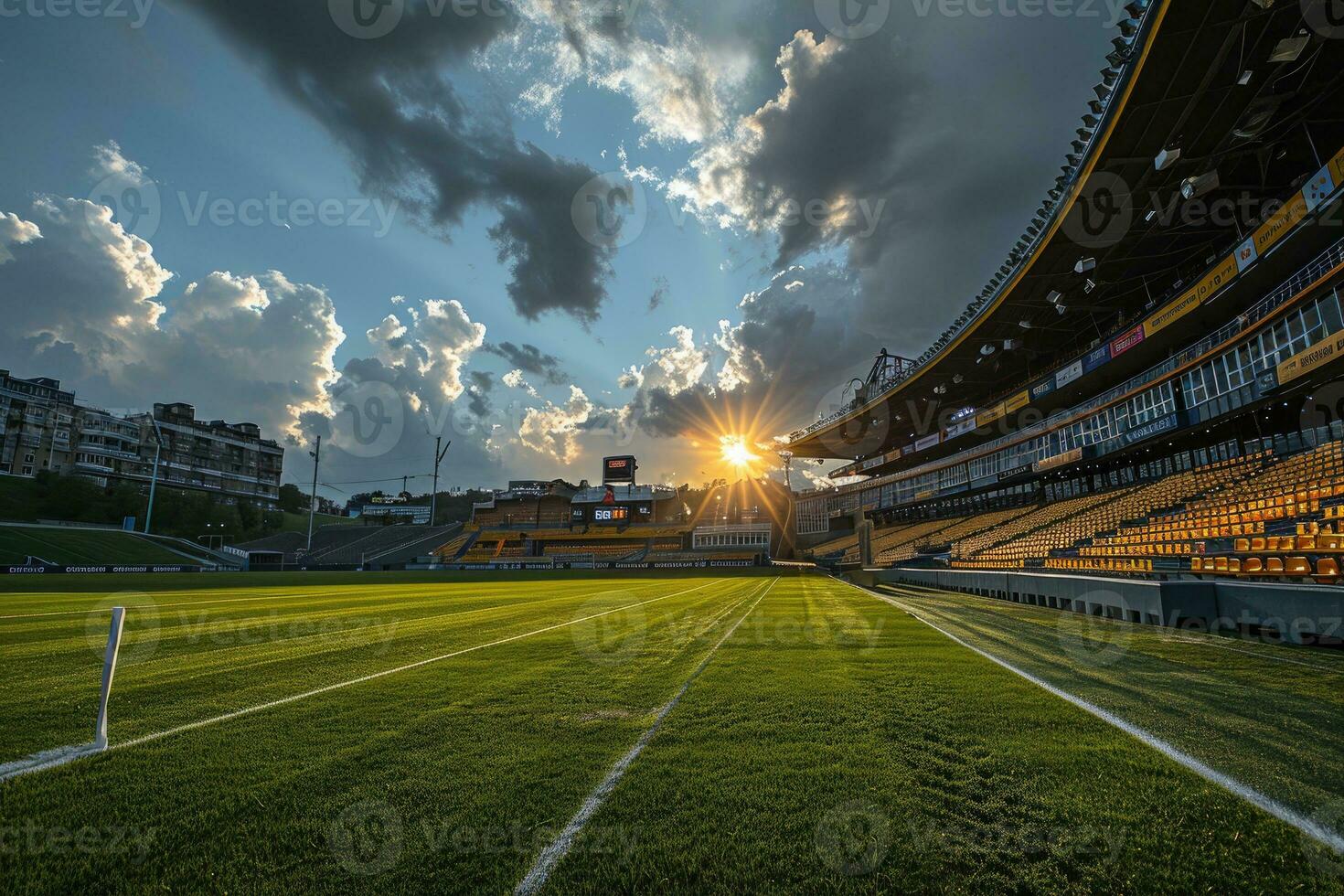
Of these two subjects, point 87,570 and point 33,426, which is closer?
point 87,570

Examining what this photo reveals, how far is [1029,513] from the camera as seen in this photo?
128 feet

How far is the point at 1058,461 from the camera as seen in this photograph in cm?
3734

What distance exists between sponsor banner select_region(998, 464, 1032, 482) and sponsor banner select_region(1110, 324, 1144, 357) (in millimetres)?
11631

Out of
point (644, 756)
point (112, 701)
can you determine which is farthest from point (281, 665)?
point (644, 756)

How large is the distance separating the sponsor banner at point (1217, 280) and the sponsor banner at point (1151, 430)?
20.5 feet

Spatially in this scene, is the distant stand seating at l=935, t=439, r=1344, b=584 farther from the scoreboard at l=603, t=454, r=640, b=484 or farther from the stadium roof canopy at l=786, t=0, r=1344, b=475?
the scoreboard at l=603, t=454, r=640, b=484

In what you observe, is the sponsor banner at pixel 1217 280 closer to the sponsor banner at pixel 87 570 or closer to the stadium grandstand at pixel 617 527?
the stadium grandstand at pixel 617 527

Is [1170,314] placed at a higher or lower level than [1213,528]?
higher

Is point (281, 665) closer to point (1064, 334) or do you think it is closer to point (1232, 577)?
point (1232, 577)

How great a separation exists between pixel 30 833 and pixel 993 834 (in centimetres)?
521

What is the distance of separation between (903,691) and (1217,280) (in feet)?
97.0

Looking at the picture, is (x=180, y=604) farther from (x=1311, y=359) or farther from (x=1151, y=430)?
(x=1151, y=430)

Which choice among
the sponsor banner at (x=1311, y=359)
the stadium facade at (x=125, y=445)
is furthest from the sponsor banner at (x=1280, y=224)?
the stadium facade at (x=125, y=445)

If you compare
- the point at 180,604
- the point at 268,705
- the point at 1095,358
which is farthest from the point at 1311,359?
the point at 180,604
